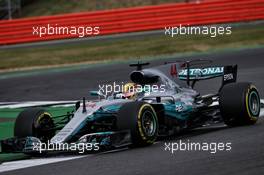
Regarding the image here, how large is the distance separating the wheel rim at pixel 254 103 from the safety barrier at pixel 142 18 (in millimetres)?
16409

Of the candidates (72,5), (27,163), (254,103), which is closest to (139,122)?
(27,163)

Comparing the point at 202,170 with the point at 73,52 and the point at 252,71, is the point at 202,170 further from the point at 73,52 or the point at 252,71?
the point at 73,52

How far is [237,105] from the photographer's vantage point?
35.5ft

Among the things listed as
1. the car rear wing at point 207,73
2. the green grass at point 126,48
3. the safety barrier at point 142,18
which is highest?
the safety barrier at point 142,18

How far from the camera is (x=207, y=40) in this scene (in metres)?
25.7

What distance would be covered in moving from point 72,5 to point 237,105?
27.7m

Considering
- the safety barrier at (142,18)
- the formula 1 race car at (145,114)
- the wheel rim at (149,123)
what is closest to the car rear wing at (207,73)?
the formula 1 race car at (145,114)

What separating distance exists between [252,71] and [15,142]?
9.62 metres

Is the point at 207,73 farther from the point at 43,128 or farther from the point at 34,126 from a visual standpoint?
the point at 34,126

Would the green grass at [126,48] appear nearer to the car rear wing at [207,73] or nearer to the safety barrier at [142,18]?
the safety barrier at [142,18]

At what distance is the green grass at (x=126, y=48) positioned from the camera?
24422 mm

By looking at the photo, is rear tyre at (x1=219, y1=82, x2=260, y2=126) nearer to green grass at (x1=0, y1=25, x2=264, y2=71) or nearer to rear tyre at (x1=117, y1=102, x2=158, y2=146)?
rear tyre at (x1=117, y1=102, x2=158, y2=146)

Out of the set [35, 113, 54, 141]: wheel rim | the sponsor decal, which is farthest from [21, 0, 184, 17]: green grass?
[35, 113, 54, 141]: wheel rim

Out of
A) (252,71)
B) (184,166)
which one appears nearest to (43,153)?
(184,166)
